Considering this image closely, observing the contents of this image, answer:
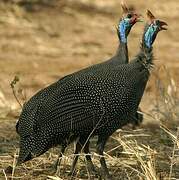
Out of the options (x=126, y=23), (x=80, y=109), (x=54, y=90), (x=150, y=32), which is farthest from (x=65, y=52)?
(x=80, y=109)

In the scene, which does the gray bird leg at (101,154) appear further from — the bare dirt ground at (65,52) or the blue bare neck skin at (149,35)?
the blue bare neck skin at (149,35)

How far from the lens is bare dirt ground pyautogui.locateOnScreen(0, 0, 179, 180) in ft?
19.1

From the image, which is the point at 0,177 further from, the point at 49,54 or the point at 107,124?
the point at 49,54

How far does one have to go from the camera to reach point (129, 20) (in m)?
5.52

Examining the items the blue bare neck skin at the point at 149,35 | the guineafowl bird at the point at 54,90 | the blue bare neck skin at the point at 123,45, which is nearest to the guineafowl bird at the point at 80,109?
the guineafowl bird at the point at 54,90

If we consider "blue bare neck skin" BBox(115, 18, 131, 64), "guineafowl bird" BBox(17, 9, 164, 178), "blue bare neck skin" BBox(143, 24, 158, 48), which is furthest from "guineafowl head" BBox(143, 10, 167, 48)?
"guineafowl bird" BBox(17, 9, 164, 178)

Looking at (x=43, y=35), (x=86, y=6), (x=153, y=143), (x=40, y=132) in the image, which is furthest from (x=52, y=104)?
(x=86, y=6)

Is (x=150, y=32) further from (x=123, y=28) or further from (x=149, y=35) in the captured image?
(x=123, y=28)

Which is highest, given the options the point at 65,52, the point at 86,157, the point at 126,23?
the point at 126,23

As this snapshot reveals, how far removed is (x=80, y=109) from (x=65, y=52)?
21.3ft

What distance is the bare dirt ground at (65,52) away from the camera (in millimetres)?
5820

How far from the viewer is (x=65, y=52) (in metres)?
11.6

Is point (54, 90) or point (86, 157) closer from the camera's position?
point (54, 90)

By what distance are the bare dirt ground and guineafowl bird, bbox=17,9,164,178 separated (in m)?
0.30
